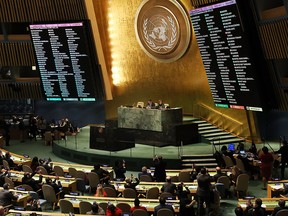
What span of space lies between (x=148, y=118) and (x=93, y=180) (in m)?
7.15

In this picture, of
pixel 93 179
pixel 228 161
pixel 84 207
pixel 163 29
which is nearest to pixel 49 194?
pixel 93 179

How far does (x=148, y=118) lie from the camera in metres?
23.3

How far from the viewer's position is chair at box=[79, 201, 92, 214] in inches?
506

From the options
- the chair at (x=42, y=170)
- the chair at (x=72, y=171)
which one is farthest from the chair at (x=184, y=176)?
the chair at (x=42, y=170)

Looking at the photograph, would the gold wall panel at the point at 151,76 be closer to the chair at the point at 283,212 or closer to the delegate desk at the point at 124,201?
the delegate desk at the point at 124,201

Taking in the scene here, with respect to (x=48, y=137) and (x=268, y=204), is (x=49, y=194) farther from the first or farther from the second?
(x=48, y=137)

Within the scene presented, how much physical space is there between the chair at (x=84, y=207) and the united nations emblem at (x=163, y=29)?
42.3ft

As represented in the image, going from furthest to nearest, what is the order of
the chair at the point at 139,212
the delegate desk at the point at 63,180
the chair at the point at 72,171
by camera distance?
the chair at the point at 72,171
the delegate desk at the point at 63,180
the chair at the point at 139,212

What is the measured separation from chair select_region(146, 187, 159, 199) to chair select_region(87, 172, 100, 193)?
2711 mm

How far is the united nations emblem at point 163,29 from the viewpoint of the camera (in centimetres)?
2423

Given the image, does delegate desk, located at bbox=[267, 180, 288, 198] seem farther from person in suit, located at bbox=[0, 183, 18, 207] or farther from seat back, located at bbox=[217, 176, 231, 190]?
person in suit, located at bbox=[0, 183, 18, 207]

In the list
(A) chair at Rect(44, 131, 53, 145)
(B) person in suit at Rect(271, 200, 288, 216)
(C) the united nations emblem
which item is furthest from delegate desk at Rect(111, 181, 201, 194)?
(A) chair at Rect(44, 131, 53, 145)

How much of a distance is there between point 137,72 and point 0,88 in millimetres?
6826

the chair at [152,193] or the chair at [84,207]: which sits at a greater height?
the chair at [84,207]
